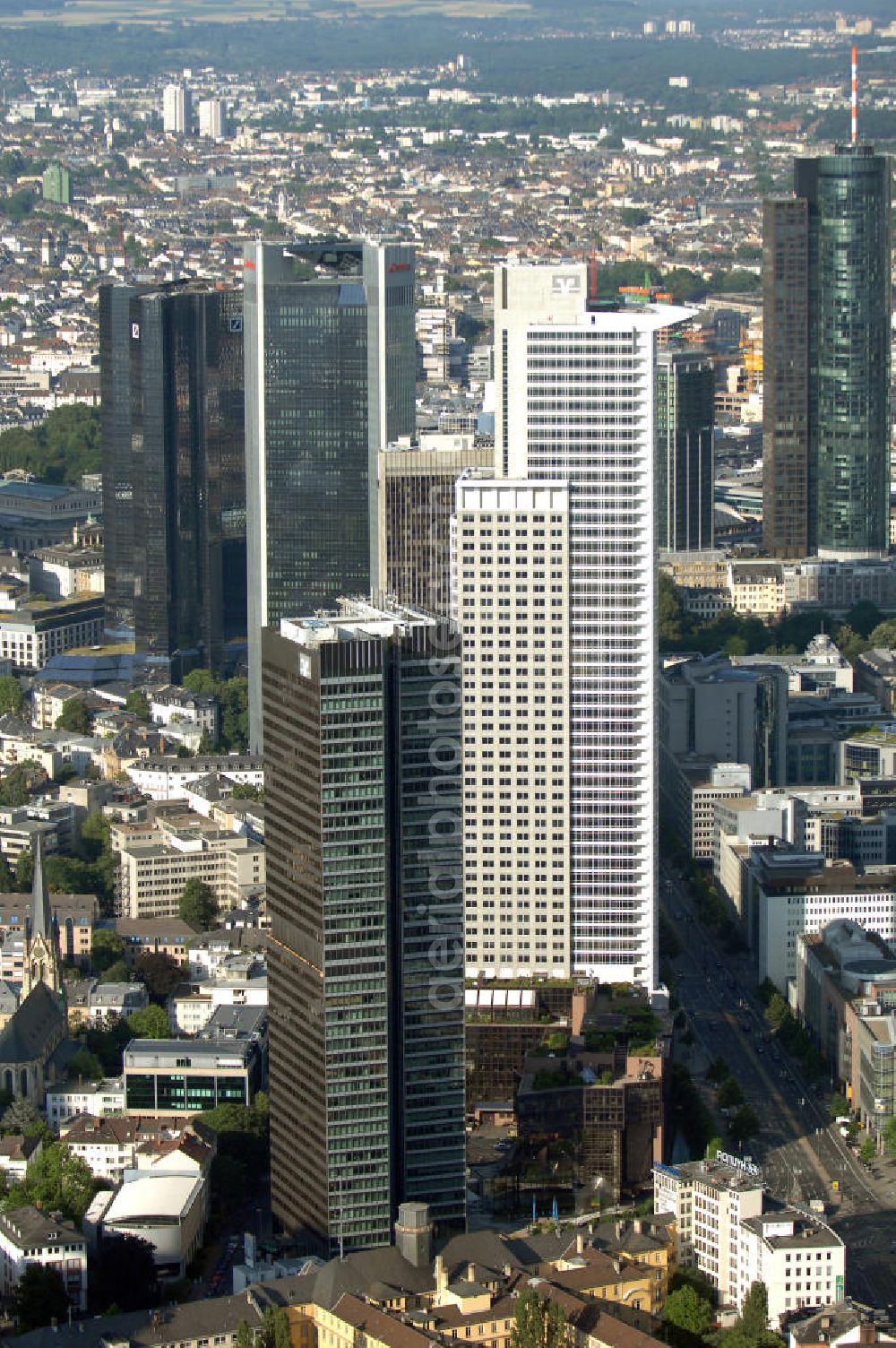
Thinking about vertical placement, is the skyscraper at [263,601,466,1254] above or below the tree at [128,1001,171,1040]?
above

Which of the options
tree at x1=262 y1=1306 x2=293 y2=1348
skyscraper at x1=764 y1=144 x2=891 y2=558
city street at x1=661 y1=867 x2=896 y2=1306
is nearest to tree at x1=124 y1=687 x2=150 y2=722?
city street at x1=661 y1=867 x2=896 y2=1306

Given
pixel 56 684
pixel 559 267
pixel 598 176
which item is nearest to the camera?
pixel 559 267

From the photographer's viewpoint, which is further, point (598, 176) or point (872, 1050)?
point (598, 176)

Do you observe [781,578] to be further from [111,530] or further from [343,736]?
[343,736]

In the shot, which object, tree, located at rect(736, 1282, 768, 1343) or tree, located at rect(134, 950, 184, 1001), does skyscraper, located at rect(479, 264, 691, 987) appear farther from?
tree, located at rect(736, 1282, 768, 1343)

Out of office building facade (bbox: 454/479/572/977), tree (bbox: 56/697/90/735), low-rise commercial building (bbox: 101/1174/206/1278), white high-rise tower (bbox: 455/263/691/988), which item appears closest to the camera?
low-rise commercial building (bbox: 101/1174/206/1278)

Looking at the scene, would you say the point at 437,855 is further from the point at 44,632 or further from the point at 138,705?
the point at 44,632

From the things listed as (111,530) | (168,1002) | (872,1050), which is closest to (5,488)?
(111,530)

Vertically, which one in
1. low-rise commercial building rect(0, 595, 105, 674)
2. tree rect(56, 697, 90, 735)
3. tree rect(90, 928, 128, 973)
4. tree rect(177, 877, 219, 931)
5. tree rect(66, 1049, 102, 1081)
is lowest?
tree rect(66, 1049, 102, 1081)
